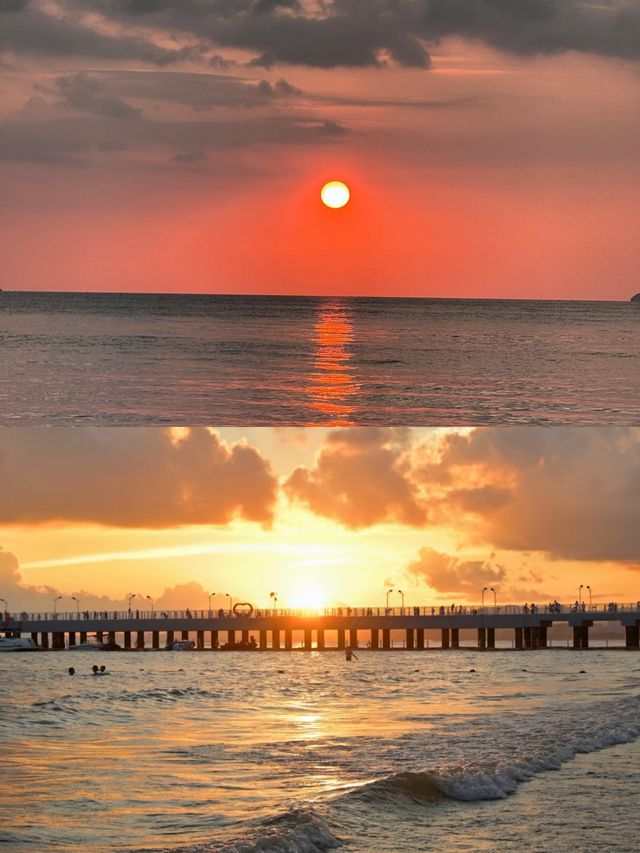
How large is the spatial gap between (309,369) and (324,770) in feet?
201

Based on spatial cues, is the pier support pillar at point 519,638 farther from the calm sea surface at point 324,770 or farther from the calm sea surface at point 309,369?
the calm sea surface at point 324,770

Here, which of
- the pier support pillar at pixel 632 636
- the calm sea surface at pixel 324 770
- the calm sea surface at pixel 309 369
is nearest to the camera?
the calm sea surface at pixel 324 770

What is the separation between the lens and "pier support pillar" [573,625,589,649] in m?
109

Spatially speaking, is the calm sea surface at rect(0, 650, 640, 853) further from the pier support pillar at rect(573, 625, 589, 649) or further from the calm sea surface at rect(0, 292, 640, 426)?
the pier support pillar at rect(573, 625, 589, 649)

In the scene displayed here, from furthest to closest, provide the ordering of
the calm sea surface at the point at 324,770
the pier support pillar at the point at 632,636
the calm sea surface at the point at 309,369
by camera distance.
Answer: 1. the pier support pillar at the point at 632,636
2. the calm sea surface at the point at 309,369
3. the calm sea surface at the point at 324,770

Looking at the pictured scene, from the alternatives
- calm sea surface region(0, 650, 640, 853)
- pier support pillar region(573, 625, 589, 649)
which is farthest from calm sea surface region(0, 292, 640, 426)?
pier support pillar region(573, 625, 589, 649)

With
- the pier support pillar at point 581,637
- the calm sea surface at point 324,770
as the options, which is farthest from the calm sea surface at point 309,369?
the pier support pillar at point 581,637

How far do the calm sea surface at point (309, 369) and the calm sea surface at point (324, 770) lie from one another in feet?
54.2

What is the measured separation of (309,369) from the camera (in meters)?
84.9

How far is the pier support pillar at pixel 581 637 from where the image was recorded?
10866 cm

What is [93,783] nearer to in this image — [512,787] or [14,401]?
[512,787]

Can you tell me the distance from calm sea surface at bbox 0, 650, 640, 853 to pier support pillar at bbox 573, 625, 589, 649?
198 feet

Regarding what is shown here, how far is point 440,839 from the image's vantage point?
18453 millimetres

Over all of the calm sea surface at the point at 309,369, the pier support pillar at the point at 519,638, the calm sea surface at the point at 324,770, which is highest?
the calm sea surface at the point at 309,369
